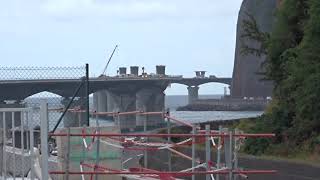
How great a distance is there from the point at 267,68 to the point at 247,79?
70164 mm

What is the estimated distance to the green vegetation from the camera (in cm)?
2483

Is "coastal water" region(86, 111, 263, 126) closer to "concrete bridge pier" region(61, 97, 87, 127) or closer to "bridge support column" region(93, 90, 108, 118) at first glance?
"concrete bridge pier" region(61, 97, 87, 127)

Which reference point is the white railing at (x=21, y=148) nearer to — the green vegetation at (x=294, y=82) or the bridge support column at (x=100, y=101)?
the green vegetation at (x=294, y=82)

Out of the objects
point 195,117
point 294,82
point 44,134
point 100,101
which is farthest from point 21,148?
point 195,117

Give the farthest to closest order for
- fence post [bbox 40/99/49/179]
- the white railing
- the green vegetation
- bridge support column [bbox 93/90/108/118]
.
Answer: bridge support column [bbox 93/90/108/118]
the green vegetation
the white railing
fence post [bbox 40/99/49/179]

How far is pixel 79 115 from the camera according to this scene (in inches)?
654

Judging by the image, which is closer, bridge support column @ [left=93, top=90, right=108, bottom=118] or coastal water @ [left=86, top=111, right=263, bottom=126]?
coastal water @ [left=86, top=111, right=263, bottom=126]

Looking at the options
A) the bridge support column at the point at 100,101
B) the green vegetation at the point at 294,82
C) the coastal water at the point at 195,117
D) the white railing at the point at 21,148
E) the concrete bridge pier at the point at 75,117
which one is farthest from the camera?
the bridge support column at the point at 100,101

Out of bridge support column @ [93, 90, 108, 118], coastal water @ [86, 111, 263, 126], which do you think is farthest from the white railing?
bridge support column @ [93, 90, 108, 118]

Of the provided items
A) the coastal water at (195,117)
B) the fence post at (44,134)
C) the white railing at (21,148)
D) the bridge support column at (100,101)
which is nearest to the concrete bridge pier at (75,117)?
the coastal water at (195,117)

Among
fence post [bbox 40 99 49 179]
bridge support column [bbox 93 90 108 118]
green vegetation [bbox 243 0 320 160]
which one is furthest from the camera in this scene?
bridge support column [bbox 93 90 108 118]

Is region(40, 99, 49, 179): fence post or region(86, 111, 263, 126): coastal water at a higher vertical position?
region(40, 99, 49, 179): fence post

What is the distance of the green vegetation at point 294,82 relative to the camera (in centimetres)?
2483

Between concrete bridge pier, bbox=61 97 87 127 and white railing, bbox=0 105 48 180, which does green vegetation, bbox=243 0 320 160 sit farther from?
white railing, bbox=0 105 48 180
